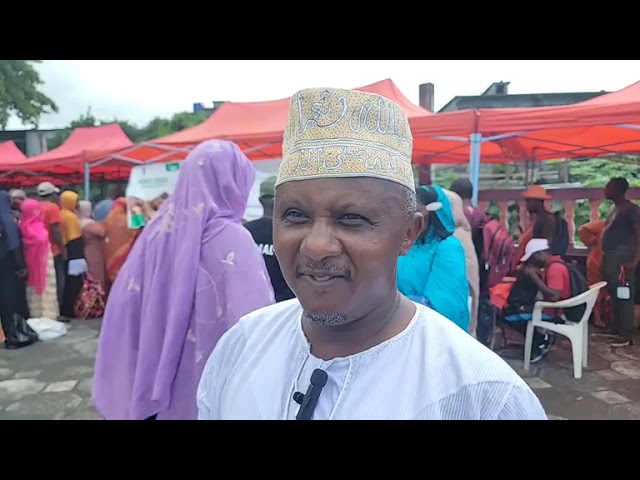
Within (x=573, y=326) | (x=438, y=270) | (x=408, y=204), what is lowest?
(x=573, y=326)

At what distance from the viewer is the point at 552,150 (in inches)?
329

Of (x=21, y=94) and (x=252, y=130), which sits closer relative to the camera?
(x=21, y=94)

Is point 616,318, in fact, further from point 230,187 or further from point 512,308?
point 230,187

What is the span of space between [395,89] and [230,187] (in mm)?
6973

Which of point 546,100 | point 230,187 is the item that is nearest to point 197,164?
point 230,187

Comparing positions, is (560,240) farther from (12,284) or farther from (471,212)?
(12,284)

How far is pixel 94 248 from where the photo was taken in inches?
266

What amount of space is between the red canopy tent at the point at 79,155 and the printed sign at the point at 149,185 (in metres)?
3.31

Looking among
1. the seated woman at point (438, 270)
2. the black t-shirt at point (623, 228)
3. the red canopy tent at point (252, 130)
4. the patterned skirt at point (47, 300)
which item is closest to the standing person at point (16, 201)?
the patterned skirt at point (47, 300)

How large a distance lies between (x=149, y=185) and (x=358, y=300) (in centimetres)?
588

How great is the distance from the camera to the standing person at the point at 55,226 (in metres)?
6.45

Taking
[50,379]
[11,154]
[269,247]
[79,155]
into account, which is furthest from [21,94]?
[11,154]

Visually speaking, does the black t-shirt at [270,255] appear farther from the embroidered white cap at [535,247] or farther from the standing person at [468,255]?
the embroidered white cap at [535,247]

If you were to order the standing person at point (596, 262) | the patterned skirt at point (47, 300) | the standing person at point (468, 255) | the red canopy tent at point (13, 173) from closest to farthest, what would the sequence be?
the standing person at point (468, 255) < the standing person at point (596, 262) < the patterned skirt at point (47, 300) < the red canopy tent at point (13, 173)
